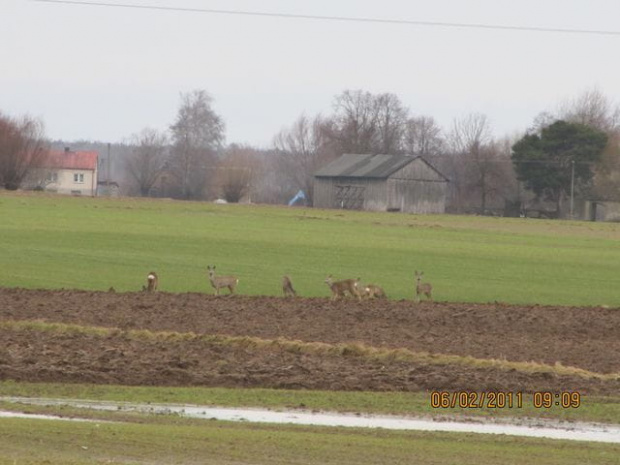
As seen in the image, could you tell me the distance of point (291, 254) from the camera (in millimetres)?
52469

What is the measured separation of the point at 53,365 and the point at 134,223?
45.1 meters

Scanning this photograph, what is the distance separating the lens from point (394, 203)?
128 m

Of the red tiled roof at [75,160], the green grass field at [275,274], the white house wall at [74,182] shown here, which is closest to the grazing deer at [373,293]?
the green grass field at [275,274]

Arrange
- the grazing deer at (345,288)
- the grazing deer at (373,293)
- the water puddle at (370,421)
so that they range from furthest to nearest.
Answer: the grazing deer at (373,293) → the grazing deer at (345,288) → the water puddle at (370,421)

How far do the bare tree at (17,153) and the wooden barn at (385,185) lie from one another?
97.0 ft

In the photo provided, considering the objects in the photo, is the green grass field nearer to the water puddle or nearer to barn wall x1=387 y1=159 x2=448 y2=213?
the water puddle

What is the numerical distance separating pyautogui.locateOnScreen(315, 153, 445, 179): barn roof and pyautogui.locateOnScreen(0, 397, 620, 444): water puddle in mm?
107527

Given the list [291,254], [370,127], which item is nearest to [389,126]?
[370,127]

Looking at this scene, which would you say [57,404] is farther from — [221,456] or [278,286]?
[278,286]

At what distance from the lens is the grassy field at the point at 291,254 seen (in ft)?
135

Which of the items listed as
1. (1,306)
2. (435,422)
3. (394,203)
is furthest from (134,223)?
(394,203)

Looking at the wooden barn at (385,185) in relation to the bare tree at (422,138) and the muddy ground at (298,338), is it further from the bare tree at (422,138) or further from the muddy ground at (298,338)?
the muddy ground at (298,338)
